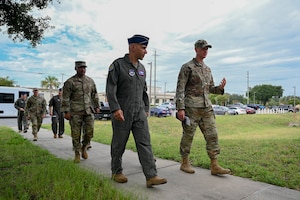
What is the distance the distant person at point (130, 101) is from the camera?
Answer: 11.1ft

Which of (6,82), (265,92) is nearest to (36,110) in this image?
(6,82)

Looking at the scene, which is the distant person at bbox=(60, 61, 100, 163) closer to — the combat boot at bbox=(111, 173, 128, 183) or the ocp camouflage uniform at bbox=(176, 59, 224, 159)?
the combat boot at bbox=(111, 173, 128, 183)

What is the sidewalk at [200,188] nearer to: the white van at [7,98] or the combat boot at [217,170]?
the combat boot at [217,170]

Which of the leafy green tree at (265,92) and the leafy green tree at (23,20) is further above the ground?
the leafy green tree at (265,92)

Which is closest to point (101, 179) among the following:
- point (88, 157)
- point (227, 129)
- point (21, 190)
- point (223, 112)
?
point (21, 190)

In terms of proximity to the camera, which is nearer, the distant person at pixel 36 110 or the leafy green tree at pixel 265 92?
the distant person at pixel 36 110

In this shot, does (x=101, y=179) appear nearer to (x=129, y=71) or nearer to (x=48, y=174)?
(x=48, y=174)

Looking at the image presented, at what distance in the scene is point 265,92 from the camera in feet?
313

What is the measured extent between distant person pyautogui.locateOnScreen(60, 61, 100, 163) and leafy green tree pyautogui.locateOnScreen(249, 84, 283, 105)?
98.1 metres

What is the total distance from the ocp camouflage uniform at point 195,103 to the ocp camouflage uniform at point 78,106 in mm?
2039

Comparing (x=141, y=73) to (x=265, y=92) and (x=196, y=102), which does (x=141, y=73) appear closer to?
(x=196, y=102)

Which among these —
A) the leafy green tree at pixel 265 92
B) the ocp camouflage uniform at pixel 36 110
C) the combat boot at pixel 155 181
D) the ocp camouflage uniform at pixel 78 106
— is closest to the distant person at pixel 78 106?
the ocp camouflage uniform at pixel 78 106

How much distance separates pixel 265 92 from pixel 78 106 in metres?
101

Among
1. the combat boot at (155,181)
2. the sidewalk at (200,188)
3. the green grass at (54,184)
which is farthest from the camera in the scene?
the combat boot at (155,181)
